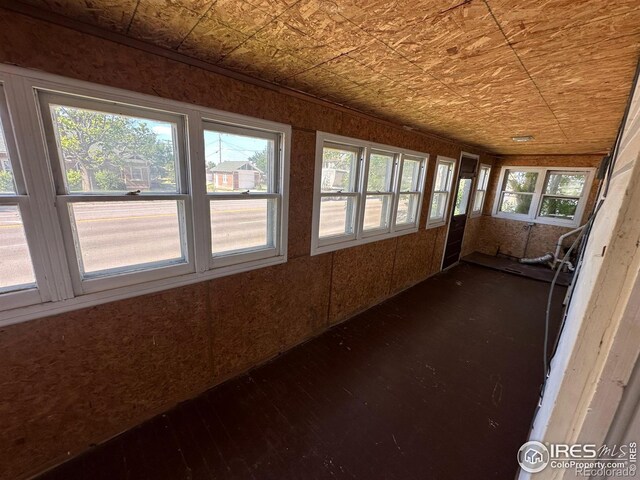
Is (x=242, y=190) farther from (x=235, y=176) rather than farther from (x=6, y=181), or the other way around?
(x=6, y=181)

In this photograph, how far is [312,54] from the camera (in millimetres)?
1429

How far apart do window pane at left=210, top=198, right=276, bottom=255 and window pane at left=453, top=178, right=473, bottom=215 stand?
420 cm

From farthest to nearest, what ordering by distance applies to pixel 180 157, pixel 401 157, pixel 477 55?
pixel 401 157 → pixel 180 157 → pixel 477 55

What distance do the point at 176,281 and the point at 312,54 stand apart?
5.55 feet

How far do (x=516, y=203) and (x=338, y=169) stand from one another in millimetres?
5546

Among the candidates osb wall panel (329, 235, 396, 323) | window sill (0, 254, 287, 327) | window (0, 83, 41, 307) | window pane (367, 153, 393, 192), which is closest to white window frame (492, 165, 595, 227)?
osb wall panel (329, 235, 396, 323)

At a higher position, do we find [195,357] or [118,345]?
[118,345]

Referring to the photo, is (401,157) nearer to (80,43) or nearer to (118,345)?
(80,43)

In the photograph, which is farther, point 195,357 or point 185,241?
point 195,357

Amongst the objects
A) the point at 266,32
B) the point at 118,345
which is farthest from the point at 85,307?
the point at 266,32

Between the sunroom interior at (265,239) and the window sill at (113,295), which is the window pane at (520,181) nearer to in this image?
the sunroom interior at (265,239)

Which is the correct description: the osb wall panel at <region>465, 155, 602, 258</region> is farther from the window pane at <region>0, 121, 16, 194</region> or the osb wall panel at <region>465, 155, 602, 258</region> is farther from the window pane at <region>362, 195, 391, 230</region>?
the window pane at <region>0, 121, 16, 194</region>

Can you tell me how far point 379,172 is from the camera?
324cm

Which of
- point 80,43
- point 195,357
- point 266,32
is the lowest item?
point 195,357
